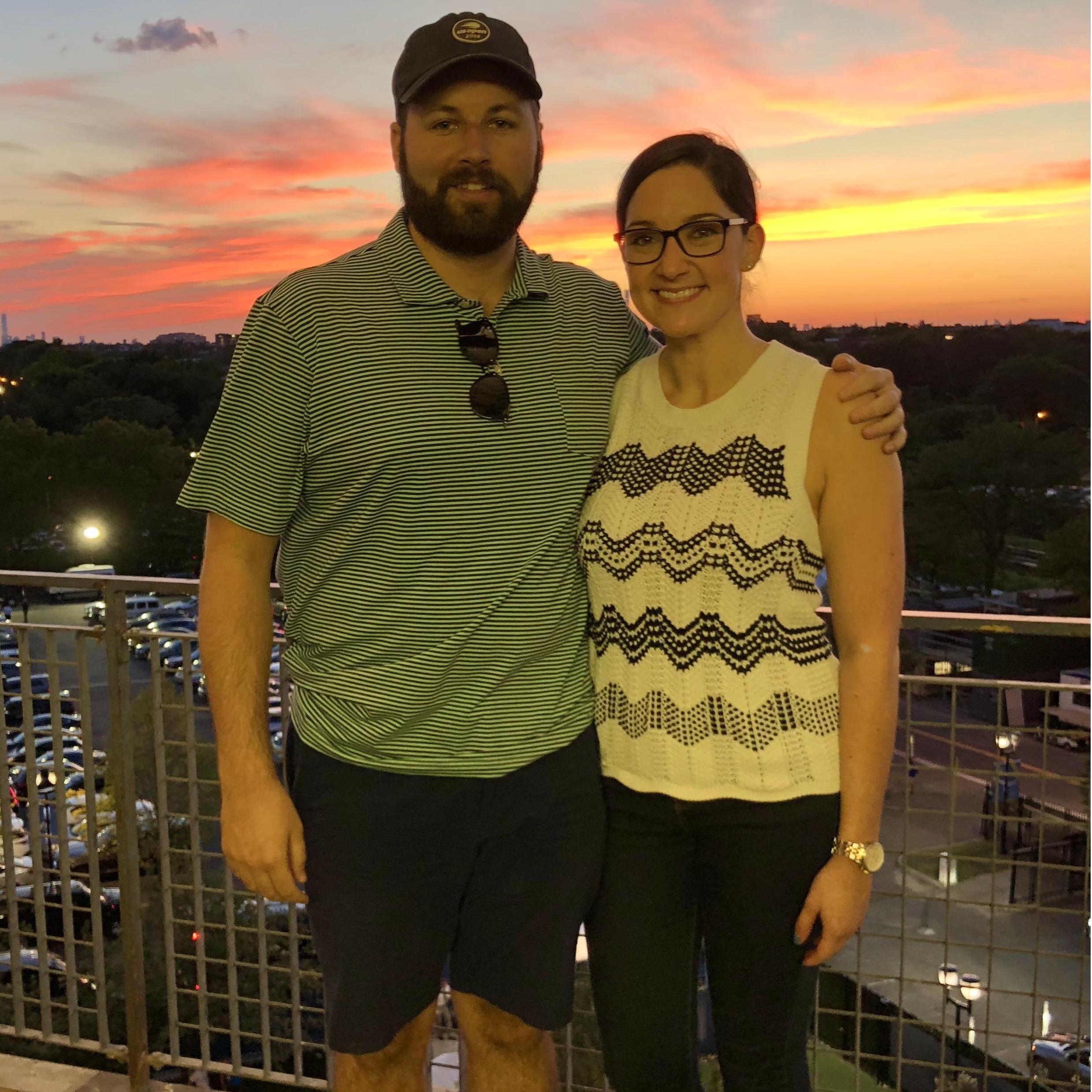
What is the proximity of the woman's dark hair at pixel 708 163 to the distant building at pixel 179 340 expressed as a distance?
27.4m

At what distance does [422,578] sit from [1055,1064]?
85.7 inches

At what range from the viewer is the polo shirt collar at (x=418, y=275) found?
5.38 feet

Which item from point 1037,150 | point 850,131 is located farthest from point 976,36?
point 1037,150

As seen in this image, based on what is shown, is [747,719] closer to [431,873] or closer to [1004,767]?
[431,873]

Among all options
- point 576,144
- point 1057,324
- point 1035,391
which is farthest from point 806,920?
point 1035,391

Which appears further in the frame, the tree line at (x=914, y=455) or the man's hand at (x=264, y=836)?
the tree line at (x=914, y=455)

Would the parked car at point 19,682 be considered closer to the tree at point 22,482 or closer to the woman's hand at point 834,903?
the woman's hand at point 834,903

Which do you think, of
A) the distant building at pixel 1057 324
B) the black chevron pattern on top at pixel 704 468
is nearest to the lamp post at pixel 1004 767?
the black chevron pattern on top at pixel 704 468

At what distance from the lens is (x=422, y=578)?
1614 mm

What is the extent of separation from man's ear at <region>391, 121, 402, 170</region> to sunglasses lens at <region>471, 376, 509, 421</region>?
0.46m

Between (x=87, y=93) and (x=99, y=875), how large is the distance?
1836 inches

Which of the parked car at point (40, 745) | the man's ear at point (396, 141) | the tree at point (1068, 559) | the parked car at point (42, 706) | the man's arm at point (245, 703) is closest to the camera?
the man's arm at point (245, 703)

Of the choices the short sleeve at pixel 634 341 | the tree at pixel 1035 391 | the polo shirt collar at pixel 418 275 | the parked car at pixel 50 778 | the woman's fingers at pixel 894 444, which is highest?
the tree at pixel 1035 391

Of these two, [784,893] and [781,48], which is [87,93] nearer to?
[781,48]
